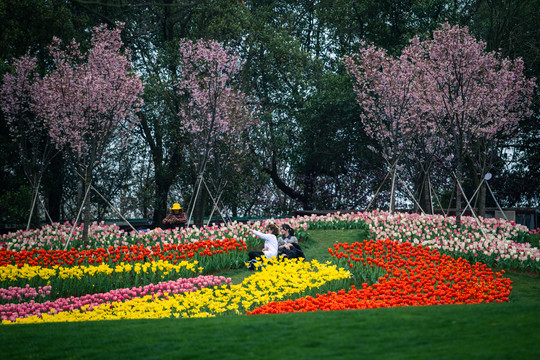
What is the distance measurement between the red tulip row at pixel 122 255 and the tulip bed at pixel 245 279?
26mm

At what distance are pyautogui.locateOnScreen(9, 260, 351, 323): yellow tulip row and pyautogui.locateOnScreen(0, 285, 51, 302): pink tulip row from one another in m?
1.22

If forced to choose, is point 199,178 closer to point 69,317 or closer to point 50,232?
point 50,232

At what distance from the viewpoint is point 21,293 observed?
9.02 meters

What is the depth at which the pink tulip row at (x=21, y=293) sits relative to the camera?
29.3 feet

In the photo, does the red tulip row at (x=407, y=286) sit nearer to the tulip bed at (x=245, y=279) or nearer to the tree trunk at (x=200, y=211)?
the tulip bed at (x=245, y=279)

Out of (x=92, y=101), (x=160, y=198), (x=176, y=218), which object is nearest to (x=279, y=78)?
(x=160, y=198)

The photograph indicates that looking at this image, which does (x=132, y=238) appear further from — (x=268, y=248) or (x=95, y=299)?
(x=95, y=299)

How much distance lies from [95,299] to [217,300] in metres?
1.98

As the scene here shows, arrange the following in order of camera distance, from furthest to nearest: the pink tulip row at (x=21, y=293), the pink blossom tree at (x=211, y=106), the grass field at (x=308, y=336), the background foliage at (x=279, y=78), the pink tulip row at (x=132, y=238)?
the background foliage at (x=279, y=78) → the pink blossom tree at (x=211, y=106) → the pink tulip row at (x=132, y=238) → the pink tulip row at (x=21, y=293) → the grass field at (x=308, y=336)

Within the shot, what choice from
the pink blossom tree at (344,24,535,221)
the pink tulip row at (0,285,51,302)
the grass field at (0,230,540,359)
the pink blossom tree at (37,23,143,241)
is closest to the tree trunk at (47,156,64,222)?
the pink blossom tree at (37,23,143,241)

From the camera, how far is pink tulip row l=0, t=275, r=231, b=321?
26.3 feet

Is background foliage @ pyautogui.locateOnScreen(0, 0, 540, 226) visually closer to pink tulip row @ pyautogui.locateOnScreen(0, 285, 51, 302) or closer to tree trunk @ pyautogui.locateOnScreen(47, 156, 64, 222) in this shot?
tree trunk @ pyautogui.locateOnScreen(47, 156, 64, 222)

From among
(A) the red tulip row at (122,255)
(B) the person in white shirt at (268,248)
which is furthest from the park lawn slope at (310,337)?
(A) the red tulip row at (122,255)

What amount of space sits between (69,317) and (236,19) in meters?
17.1
